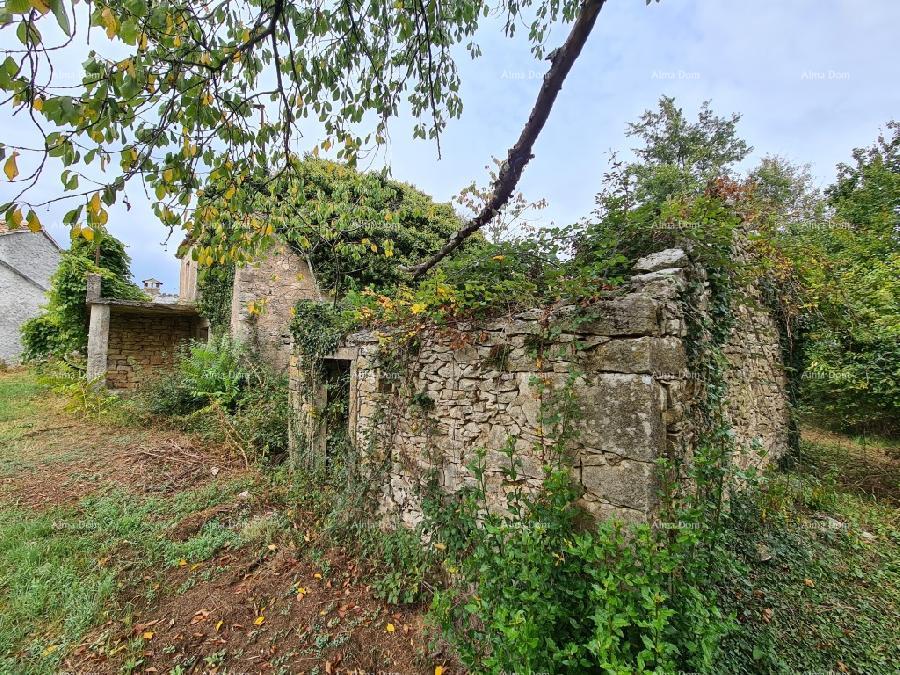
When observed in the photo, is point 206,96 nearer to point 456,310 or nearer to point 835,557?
point 456,310

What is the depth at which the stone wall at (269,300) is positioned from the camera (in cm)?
789

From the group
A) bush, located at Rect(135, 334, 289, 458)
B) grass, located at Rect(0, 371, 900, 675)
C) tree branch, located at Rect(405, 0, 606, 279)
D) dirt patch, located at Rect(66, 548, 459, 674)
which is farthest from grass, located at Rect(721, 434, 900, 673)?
bush, located at Rect(135, 334, 289, 458)

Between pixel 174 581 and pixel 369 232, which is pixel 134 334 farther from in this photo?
pixel 174 581

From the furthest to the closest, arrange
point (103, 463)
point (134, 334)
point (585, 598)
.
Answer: point (134, 334) → point (103, 463) → point (585, 598)

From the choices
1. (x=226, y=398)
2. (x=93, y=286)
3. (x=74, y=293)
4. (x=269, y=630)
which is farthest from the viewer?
(x=74, y=293)

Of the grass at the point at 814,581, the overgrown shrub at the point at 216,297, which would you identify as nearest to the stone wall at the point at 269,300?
the overgrown shrub at the point at 216,297

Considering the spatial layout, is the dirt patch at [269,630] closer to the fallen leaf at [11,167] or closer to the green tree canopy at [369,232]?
the fallen leaf at [11,167]

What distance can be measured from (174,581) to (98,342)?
8.35m

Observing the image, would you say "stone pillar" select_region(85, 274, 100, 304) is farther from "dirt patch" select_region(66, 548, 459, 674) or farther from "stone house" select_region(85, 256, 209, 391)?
"dirt patch" select_region(66, 548, 459, 674)

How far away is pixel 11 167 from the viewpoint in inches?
54.9

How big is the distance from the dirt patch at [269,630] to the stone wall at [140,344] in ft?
26.8

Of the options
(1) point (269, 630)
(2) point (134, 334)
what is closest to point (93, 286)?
(2) point (134, 334)

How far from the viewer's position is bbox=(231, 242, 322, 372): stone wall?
25.9 feet

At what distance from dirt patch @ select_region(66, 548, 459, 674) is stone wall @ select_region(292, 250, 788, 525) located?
0.90 metres
